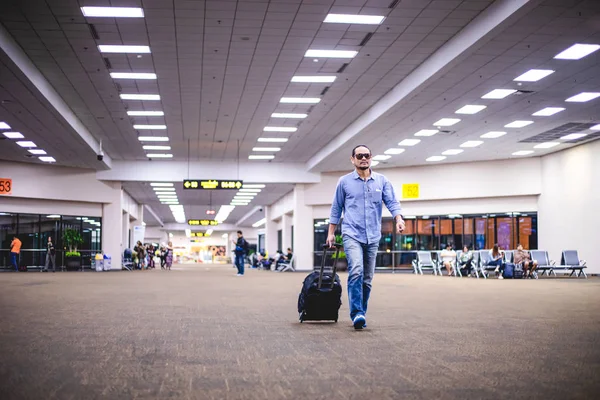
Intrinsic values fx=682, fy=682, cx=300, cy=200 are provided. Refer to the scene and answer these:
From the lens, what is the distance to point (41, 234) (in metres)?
36.5

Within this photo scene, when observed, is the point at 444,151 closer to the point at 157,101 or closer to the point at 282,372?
the point at 157,101

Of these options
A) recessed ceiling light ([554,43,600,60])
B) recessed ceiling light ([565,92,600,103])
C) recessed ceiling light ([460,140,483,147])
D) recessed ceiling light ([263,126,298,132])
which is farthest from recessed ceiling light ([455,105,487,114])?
recessed ceiling light ([263,126,298,132])

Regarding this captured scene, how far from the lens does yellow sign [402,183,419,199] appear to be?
120ft

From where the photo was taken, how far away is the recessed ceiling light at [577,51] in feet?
51.7

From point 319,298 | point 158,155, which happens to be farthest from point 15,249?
point 319,298

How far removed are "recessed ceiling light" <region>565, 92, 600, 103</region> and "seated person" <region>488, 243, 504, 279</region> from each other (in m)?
7.84

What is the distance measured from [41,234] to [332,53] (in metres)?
25.0

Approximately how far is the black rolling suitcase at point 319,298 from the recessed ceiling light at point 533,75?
40.8ft

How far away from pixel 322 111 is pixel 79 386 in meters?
20.5

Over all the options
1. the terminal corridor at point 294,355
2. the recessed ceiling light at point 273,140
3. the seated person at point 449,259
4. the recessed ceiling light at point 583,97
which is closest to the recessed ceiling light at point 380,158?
the recessed ceiling light at point 273,140

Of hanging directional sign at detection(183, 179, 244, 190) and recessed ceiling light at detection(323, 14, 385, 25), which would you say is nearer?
recessed ceiling light at detection(323, 14, 385, 25)

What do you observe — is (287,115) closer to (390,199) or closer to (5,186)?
(5,186)

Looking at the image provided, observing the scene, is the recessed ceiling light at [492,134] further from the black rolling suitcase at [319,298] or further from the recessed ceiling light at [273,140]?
the black rolling suitcase at [319,298]

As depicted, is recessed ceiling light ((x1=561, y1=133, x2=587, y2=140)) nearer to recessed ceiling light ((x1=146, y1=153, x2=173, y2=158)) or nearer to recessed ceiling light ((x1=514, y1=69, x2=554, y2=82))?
recessed ceiling light ((x1=514, y1=69, x2=554, y2=82))
